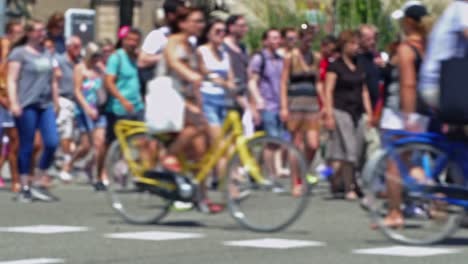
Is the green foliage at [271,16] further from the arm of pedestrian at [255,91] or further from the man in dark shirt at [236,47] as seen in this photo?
the man in dark shirt at [236,47]

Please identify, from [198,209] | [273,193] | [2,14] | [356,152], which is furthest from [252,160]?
[2,14]

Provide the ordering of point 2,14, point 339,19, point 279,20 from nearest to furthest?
point 2,14
point 339,19
point 279,20

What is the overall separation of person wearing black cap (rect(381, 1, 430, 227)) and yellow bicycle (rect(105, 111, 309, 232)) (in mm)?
755

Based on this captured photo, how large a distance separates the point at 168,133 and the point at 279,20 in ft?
116

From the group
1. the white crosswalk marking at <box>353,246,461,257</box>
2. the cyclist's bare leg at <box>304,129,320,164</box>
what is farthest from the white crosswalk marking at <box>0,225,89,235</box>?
the cyclist's bare leg at <box>304,129,320,164</box>

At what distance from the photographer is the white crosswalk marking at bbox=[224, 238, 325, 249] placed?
12.8 meters

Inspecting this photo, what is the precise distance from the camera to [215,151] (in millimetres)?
14523

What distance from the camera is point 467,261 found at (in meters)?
11.7

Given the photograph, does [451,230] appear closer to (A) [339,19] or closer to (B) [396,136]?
(B) [396,136]

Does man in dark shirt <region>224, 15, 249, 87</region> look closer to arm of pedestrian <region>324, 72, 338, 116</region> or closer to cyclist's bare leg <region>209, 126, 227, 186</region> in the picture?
arm of pedestrian <region>324, 72, 338, 116</region>

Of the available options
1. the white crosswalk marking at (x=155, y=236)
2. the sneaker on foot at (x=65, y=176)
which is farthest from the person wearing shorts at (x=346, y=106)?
the white crosswalk marking at (x=155, y=236)

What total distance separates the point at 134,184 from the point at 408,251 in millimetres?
3023

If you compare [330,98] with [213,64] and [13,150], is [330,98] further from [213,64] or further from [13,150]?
[13,150]

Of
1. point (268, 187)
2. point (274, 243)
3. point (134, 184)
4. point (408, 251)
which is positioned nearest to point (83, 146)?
point (134, 184)
